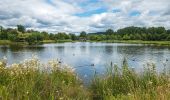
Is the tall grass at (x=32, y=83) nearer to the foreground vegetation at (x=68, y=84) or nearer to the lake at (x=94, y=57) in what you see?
the foreground vegetation at (x=68, y=84)

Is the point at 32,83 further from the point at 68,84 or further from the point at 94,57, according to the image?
the point at 94,57

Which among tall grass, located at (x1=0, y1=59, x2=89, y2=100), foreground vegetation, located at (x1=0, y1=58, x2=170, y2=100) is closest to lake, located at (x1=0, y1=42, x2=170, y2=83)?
foreground vegetation, located at (x1=0, y1=58, x2=170, y2=100)

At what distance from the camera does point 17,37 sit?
16150 centimetres

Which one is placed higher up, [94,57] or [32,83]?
[32,83]

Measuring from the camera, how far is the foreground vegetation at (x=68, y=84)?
364 inches

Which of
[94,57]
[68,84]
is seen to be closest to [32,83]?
[68,84]

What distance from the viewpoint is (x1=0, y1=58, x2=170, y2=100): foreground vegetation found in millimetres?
9258

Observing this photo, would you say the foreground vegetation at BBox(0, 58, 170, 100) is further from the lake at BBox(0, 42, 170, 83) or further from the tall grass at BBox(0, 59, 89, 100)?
the lake at BBox(0, 42, 170, 83)

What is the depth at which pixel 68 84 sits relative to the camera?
12.4 meters

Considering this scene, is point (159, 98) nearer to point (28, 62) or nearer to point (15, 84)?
point (15, 84)

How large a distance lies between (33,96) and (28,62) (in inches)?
147

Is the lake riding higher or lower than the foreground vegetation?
lower

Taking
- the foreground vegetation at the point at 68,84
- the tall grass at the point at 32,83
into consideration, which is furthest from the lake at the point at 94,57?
the tall grass at the point at 32,83

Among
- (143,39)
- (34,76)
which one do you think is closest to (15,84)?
(34,76)
